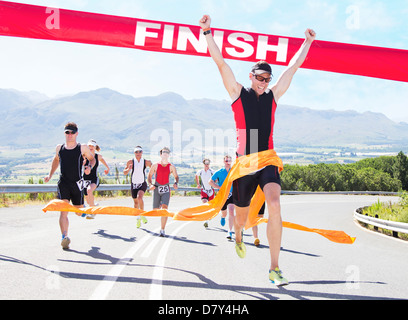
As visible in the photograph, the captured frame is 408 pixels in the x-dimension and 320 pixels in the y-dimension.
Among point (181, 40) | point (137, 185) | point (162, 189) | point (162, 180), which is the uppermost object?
point (181, 40)

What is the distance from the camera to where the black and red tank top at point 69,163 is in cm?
782

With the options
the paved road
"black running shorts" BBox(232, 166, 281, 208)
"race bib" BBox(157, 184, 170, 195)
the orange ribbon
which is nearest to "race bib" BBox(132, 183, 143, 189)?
"race bib" BBox(157, 184, 170, 195)

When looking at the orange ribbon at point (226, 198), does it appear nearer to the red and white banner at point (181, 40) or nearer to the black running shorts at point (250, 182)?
the black running shorts at point (250, 182)

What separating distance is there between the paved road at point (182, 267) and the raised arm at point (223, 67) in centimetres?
246

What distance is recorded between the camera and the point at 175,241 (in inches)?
369

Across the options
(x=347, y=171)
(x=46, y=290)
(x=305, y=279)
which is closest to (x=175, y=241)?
(x=305, y=279)

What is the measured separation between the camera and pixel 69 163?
7832 mm

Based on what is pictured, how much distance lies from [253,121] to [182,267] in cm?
272

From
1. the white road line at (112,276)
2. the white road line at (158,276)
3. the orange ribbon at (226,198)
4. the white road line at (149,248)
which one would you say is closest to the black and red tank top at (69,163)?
the orange ribbon at (226,198)

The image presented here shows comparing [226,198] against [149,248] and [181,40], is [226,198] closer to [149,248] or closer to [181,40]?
[149,248]

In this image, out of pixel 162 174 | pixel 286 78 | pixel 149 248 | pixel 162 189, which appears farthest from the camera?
pixel 162 174

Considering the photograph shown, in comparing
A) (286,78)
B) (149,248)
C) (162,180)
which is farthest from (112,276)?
(162,180)
